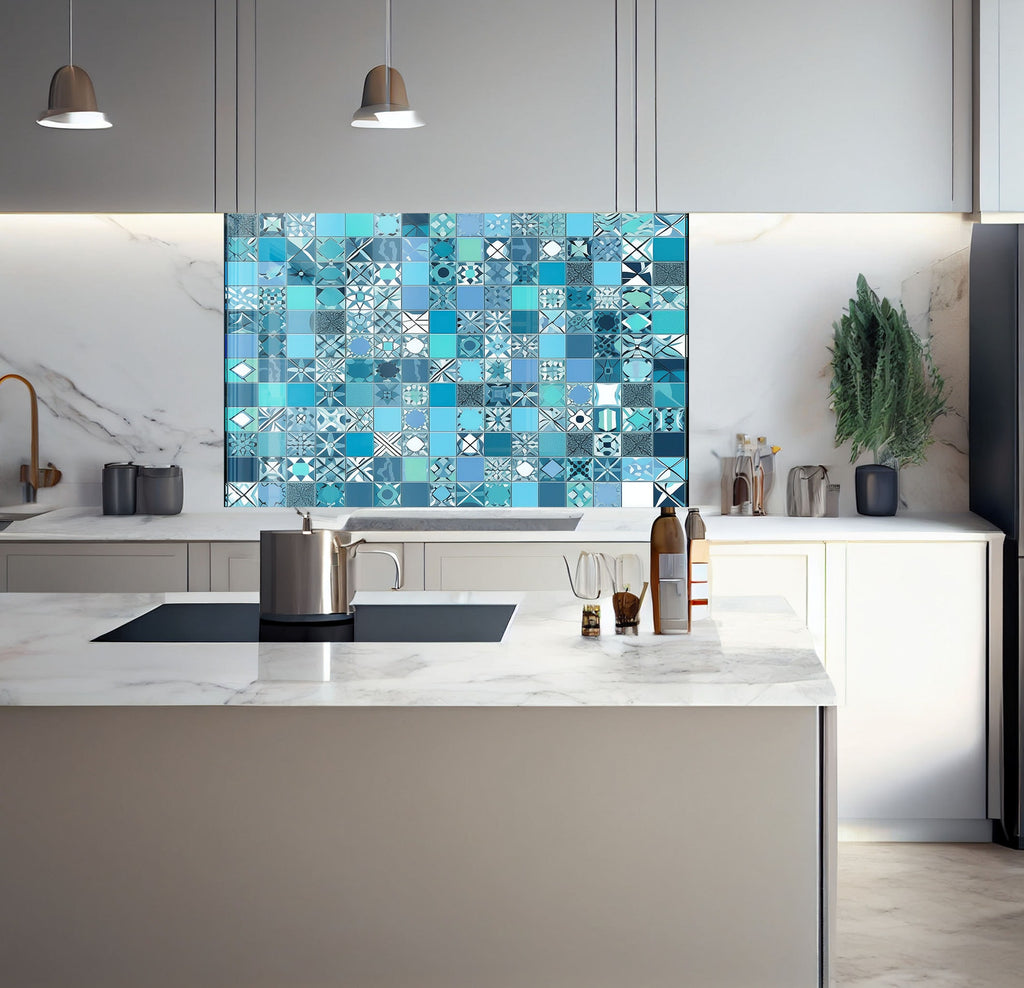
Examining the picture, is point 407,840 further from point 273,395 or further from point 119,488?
point 273,395

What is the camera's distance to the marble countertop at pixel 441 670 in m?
1.83

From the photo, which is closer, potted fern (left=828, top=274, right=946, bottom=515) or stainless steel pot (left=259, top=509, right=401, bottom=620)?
stainless steel pot (left=259, top=509, right=401, bottom=620)

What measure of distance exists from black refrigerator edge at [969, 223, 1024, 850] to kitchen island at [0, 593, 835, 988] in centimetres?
195

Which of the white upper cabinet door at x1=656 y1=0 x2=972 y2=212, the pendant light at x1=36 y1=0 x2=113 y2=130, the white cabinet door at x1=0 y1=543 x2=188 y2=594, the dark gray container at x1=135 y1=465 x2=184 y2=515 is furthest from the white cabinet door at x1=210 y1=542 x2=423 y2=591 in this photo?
the white upper cabinet door at x1=656 y1=0 x2=972 y2=212

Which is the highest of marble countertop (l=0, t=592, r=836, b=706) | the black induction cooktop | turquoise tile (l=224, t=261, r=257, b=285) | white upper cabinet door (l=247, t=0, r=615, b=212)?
white upper cabinet door (l=247, t=0, r=615, b=212)

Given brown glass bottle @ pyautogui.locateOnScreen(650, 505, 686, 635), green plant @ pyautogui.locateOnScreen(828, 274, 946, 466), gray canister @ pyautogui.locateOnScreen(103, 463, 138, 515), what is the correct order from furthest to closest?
gray canister @ pyautogui.locateOnScreen(103, 463, 138, 515) < green plant @ pyautogui.locateOnScreen(828, 274, 946, 466) < brown glass bottle @ pyautogui.locateOnScreen(650, 505, 686, 635)

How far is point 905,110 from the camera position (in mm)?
3842

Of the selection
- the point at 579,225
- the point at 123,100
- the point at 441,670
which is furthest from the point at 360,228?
the point at 441,670

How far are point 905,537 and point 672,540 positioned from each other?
1.72 meters

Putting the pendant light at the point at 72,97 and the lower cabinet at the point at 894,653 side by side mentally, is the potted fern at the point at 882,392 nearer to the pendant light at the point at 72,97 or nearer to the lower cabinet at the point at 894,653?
the lower cabinet at the point at 894,653

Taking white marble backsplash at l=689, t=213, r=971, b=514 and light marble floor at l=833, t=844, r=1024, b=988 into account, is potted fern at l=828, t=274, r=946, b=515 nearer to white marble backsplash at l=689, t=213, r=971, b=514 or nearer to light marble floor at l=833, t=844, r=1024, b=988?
white marble backsplash at l=689, t=213, r=971, b=514

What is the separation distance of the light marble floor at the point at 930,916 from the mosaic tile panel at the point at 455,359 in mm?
1546

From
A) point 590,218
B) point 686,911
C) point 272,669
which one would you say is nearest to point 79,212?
point 590,218

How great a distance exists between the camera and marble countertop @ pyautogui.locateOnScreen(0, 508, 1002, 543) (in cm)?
367
